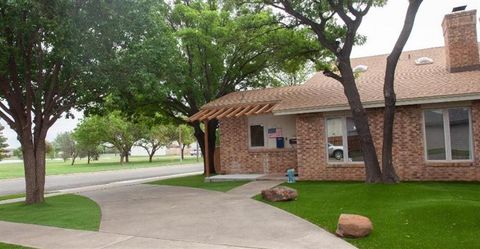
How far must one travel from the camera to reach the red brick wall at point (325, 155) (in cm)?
1416

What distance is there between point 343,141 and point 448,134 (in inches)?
138

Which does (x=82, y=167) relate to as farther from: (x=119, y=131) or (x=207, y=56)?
(x=207, y=56)

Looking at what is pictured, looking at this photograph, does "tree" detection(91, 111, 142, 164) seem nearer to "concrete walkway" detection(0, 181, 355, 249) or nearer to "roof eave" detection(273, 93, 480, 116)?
"roof eave" detection(273, 93, 480, 116)

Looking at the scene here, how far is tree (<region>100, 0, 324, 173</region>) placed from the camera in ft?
54.1

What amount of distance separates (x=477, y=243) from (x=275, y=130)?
12.7 m

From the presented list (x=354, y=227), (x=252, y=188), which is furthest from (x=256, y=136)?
(x=354, y=227)

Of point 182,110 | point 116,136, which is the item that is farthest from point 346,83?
point 116,136

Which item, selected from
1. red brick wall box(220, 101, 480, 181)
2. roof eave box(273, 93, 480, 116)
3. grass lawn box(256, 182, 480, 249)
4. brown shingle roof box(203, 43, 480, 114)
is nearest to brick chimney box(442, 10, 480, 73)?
brown shingle roof box(203, 43, 480, 114)

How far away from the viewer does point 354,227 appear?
24.6ft

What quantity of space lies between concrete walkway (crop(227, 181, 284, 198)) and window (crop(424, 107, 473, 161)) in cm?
545

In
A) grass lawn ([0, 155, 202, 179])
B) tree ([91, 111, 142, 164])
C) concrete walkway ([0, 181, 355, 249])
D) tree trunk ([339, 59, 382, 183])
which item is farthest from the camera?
tree ([91, 111, 142, 164])

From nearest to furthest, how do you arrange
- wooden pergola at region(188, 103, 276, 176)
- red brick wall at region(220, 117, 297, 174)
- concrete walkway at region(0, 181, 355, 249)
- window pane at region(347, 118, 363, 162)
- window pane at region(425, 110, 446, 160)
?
concrete walkway at region(0, 181, 355, 249), window pane at region(425, 110, 446, 160), window pane at region(347, 118, 363, 162), wooden pergola at region(188, 103, 276, 176), red brick wall at region(220, 117, 297, 174)

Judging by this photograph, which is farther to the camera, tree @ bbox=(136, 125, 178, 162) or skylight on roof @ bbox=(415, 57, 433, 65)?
tree @ bbox=(136, 125, 178, 162)

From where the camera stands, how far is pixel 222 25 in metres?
22.9
